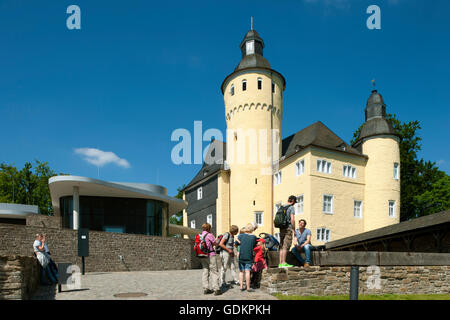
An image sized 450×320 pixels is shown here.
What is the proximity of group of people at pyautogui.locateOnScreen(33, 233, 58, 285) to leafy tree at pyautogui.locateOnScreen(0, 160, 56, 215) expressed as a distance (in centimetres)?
4301

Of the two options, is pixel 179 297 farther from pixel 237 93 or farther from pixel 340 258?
pixel 237 93

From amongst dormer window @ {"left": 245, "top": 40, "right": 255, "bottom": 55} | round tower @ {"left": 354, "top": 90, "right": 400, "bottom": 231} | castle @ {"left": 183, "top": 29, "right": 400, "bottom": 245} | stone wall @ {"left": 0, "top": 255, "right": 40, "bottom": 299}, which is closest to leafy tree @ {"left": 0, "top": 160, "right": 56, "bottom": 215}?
castle @ {"left": 183, "top": 29, "right": 400, "bottom": 245}

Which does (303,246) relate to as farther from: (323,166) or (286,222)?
(323,166)

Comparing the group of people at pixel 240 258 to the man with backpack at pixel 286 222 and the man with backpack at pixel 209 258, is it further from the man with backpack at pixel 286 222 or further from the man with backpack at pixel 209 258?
the man with backpack at pixel 286 222

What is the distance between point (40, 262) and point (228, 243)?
5490mm

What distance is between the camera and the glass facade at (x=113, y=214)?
26.6 m

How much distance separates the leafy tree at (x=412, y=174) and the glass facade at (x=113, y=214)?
26299 millimetres

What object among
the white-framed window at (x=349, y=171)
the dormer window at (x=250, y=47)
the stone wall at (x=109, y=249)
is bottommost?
the stone wall at (x=109, y=249)

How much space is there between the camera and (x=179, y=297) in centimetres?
948

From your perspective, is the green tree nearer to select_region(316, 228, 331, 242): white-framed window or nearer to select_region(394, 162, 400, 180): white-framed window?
select_region(394, 162, 400, 180): white-framed window

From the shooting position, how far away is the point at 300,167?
121 ft

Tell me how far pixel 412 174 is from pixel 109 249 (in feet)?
109

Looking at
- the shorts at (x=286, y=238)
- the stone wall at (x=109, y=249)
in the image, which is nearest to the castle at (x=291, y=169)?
the stone wall at (x=109, y=249)
